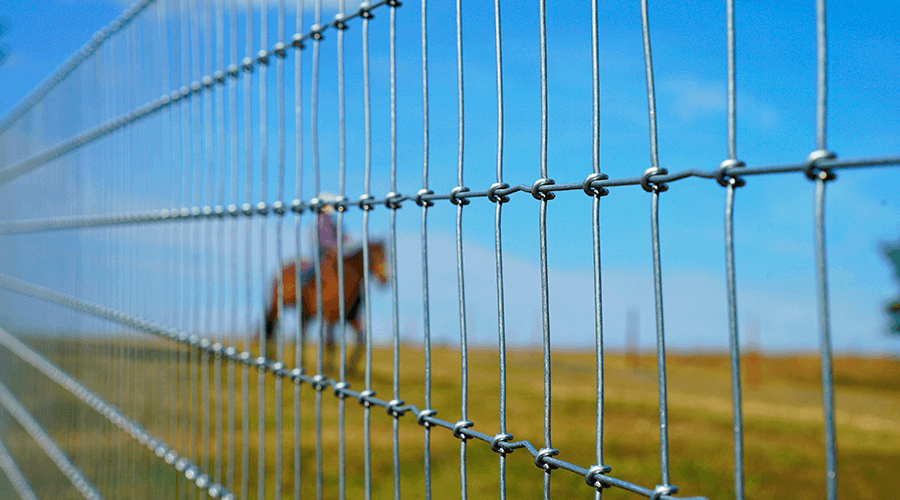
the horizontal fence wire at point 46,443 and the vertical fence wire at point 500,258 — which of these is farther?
the horizontal fence wire at point 46,443

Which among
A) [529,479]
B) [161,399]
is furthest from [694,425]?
[161,399]

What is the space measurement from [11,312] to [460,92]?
3.34 metres

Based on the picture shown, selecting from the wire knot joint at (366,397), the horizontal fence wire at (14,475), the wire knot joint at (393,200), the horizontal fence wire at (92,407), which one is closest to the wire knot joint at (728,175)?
the wire knot joint at (393,200)

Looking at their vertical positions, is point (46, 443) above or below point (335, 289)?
below

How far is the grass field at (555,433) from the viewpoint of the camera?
84.0 inches

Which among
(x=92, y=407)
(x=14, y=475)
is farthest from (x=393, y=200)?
(x=14, y=475)

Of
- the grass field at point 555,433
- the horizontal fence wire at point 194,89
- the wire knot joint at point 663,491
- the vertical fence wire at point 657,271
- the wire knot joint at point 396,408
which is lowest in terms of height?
the grass field at point 555,433

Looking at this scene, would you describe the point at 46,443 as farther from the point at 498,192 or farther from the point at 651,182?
the point at 651,182

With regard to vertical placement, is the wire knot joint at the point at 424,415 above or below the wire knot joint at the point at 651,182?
below

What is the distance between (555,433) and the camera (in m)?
5.63

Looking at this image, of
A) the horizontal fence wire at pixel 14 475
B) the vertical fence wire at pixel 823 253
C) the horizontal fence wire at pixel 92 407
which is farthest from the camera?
the horizontal fence wire at pixel 14 475

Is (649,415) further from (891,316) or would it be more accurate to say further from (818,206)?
(818,206)

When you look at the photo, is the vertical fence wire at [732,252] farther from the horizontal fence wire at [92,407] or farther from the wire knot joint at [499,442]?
the horizontal fence wire at [92,407]

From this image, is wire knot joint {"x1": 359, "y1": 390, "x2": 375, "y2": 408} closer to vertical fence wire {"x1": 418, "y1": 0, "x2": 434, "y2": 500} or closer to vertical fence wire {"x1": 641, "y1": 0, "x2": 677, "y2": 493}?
vertical fence wire {"x1": 418, "y1": 0, "x2": 434, "y2": 500}
